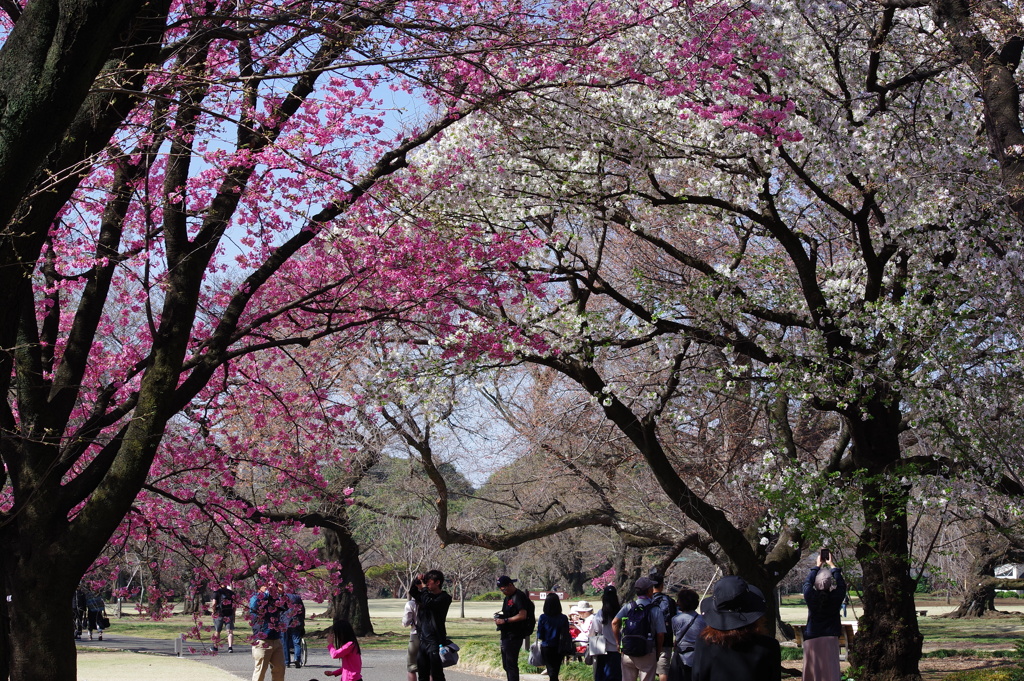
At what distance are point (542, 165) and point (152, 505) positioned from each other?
6.76 metres

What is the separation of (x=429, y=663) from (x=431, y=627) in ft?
1.35

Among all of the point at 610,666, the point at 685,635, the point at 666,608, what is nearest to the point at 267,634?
the point at 610,666

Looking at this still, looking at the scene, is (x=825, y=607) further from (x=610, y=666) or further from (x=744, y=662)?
(x=744, y=662)

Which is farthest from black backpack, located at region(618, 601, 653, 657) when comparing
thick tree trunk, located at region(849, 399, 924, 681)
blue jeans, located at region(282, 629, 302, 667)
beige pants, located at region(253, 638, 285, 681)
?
blue jeans, located at region(282, 629, 302, 667)

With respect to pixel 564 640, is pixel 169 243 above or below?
above

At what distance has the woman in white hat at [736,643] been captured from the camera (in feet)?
14.3

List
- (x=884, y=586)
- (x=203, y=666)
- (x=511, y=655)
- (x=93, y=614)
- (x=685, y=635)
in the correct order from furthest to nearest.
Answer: (x=93, y=614) → (x=203, y=666) → (x=884, y=586) → (x=511, y=655) → (x=685, y=635)

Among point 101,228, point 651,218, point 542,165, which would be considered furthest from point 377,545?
point 101,228

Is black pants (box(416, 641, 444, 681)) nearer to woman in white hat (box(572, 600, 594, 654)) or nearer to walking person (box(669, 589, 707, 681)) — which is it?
walking person (box(669, 589, 707, 681))

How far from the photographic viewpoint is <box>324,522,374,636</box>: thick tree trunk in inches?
1075

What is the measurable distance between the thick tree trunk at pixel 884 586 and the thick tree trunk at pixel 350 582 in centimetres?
1631

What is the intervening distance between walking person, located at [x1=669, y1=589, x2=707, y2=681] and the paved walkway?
8009 millimetres

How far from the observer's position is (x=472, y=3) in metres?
8.98

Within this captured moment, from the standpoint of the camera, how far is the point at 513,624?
11.2m
